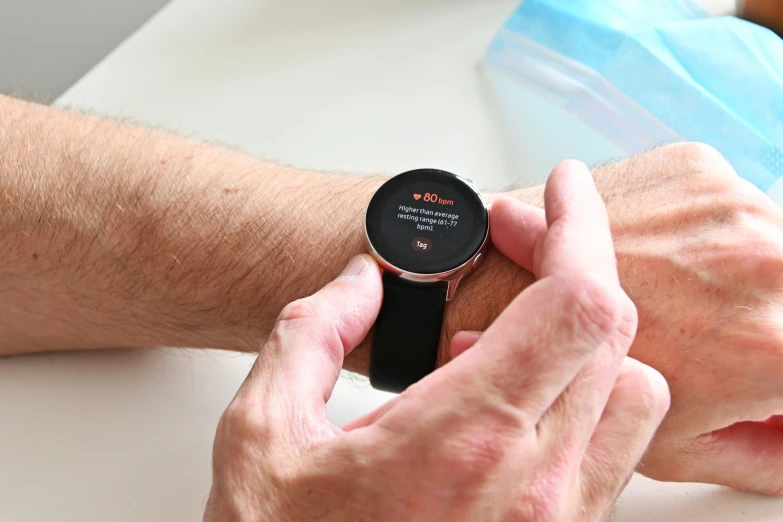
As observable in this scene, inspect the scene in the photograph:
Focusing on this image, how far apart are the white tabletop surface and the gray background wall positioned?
1.41ft

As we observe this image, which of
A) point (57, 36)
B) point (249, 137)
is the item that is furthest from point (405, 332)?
point (57, 36)

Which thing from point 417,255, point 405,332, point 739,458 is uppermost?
point 417,255

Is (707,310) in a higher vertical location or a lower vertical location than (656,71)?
lower

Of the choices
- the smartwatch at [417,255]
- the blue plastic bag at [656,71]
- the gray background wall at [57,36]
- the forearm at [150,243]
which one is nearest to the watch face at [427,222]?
the smartwatch at [417,255]

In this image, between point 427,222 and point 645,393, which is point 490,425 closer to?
point 645,393

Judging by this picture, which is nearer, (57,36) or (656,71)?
(656,71)

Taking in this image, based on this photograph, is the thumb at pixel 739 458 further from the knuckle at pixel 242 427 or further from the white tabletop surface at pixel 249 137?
the knuckle at pixel 242 427

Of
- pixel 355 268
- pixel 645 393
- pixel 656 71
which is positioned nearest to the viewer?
pixel 645 393

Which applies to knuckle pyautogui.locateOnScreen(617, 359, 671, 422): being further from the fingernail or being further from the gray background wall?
the gray background wall

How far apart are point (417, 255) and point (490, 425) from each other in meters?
0.35

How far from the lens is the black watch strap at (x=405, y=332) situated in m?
0.92

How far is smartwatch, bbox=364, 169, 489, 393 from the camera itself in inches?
35.6

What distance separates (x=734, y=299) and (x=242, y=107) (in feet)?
3.42

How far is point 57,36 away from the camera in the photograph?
6.44ft
